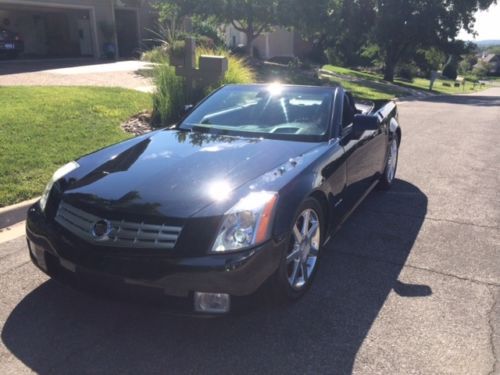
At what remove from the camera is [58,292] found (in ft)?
11.3

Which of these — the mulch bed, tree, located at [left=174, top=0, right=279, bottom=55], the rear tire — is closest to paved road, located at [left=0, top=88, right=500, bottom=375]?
the rear tire

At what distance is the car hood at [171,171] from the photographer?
292cm

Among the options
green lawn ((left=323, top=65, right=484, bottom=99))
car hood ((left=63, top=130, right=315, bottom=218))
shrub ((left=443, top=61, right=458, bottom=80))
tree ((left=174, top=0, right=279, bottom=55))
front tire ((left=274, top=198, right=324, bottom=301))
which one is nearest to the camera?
car hood ((left=63, top=130, right=315, bottom=218))

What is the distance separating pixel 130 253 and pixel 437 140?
896cm

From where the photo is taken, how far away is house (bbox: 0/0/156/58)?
77.0 feet

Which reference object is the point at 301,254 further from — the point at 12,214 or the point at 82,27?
the point at 82,27

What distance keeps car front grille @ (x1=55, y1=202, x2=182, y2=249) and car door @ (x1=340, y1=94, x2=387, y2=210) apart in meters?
1.92

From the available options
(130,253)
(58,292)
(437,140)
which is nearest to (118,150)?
(58,292)

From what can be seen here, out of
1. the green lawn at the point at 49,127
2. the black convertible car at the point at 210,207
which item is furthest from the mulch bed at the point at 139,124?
the black convertible car at the point at 210,207

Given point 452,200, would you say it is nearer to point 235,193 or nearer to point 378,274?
point 378,274

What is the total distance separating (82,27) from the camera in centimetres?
2527

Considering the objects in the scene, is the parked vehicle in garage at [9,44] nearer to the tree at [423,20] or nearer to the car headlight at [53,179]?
the car headlight at [53,179]

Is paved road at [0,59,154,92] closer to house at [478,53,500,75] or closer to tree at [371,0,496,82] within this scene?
tree at [371,0,496,82]

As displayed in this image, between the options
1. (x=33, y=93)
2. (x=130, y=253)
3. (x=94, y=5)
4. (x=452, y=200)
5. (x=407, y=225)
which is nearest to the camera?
(x=130, y=253)
